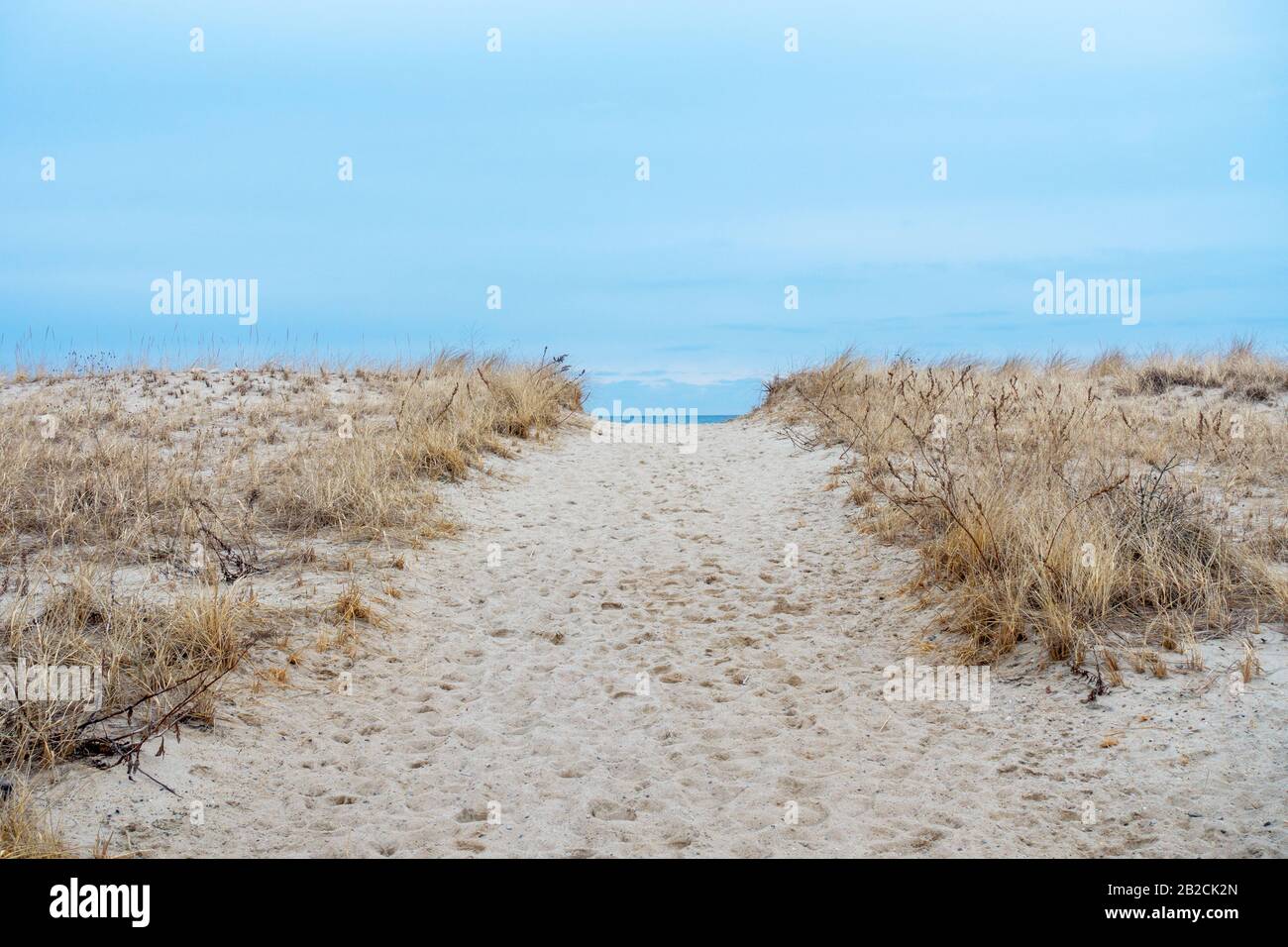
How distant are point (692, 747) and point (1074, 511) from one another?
3570 mm

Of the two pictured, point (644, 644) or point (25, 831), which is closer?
point (25, 831)

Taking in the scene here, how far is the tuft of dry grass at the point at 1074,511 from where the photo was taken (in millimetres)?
6211

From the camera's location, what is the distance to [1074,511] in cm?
709

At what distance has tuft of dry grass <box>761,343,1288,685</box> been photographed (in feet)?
20.4

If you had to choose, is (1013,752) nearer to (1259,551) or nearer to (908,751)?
(908,751)

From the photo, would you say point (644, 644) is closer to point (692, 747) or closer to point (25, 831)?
point (692, 747)

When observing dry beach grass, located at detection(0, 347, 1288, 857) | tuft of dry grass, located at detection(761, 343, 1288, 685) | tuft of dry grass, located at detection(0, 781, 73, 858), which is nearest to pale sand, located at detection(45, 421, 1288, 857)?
dry beach grass, located at detection(0, 347, 1288, 857)

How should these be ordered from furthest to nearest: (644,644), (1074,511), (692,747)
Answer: (644,644) < (1074,511) < (692,747)

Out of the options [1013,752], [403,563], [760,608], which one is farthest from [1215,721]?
[403,563]

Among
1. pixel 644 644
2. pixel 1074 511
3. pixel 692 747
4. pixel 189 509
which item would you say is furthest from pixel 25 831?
pixel 1074 511

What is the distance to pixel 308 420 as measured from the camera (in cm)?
1302

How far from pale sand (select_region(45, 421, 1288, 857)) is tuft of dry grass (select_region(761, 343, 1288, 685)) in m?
0.34

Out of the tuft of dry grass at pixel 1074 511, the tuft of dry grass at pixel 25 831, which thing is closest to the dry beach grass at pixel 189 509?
the tuft of dry grass at pixel 25 831

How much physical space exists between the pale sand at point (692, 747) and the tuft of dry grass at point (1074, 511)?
13.3 inches
